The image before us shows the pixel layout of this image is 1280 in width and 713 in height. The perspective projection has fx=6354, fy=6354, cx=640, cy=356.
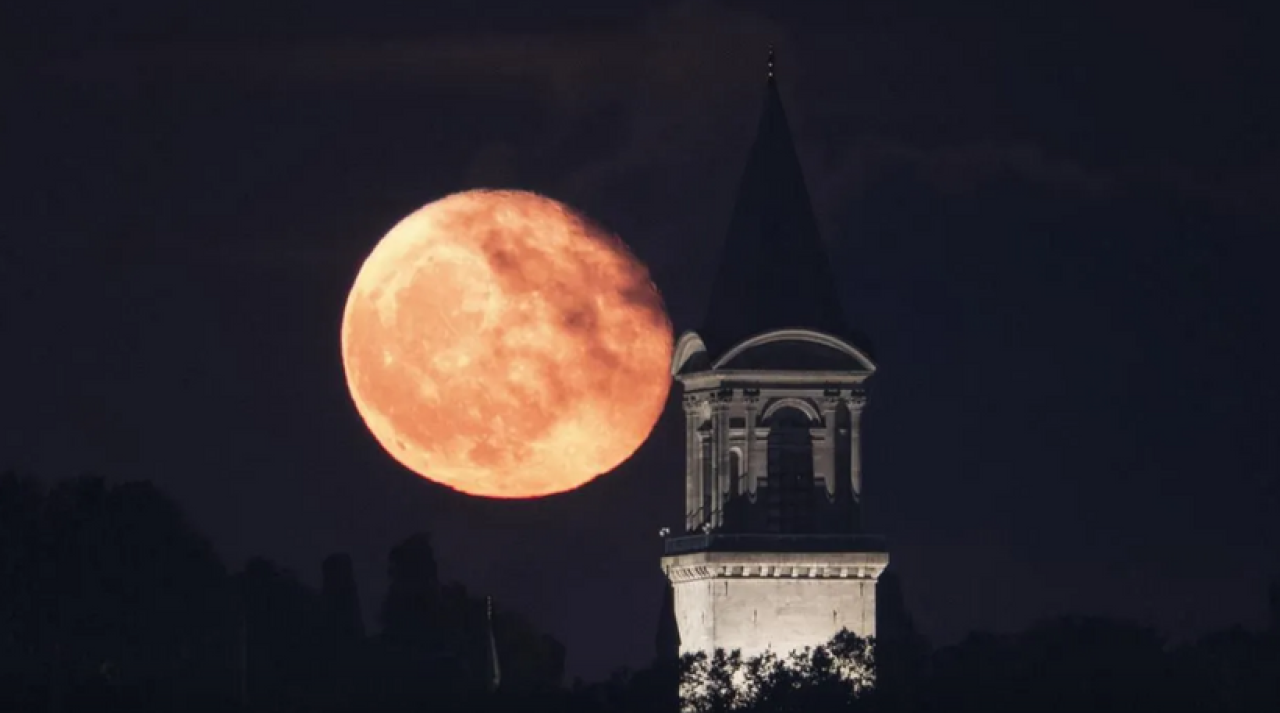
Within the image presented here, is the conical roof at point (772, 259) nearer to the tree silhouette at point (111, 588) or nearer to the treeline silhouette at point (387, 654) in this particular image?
the treeline silhouette at point (387, 654)

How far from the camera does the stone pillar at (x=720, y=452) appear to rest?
14488 cm

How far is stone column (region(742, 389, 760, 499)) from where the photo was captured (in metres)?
145

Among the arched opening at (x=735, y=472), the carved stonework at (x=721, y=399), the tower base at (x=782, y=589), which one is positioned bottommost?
the tower base at (x=782, y=589)

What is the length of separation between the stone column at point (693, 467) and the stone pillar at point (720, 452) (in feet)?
2.43

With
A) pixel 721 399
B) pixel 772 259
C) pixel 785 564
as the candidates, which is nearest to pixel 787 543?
pixel 785 564

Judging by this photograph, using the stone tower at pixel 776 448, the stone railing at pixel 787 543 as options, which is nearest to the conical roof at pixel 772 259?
the stone tower at pixel 776 448

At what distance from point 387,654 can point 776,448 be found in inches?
1237

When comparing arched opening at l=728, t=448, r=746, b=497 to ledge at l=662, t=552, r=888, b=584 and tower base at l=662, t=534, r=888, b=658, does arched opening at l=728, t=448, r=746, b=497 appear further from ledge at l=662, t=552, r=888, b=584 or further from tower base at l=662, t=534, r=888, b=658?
ledge at l=662, t=552, r=888, b=584

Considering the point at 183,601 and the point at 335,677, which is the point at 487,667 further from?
the point at 183,601

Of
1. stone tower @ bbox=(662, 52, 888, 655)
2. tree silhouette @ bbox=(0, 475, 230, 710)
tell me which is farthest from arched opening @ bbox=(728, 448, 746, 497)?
tree silhouette @ bbox=(0, 475, 230, 710)

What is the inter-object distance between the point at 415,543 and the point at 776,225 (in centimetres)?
4457

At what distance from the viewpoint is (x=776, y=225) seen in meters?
146

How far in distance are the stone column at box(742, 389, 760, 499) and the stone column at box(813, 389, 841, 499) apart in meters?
1.51

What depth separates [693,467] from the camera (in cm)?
14675
